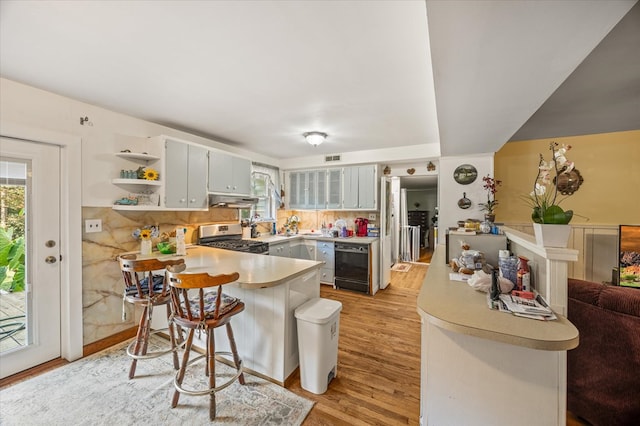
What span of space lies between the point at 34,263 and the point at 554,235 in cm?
390

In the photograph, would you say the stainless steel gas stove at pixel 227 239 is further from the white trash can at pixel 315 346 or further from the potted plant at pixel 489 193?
the potted plant at pixel 489 193

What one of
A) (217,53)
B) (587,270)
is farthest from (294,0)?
(587,270)

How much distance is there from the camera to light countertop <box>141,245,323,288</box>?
175 centimetres

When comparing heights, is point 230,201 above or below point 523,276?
above

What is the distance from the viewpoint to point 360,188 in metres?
4.42

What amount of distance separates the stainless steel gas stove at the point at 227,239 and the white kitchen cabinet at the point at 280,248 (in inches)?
5.0

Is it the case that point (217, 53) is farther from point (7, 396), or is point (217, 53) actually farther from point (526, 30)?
point (7, 396)

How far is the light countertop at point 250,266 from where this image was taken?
175cm

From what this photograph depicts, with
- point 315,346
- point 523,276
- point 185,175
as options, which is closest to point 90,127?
point 185,175

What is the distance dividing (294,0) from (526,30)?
3.42 feet

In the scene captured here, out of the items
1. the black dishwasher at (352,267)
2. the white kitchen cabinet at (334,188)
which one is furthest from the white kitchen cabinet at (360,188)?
the black dishwasher at (352,267)

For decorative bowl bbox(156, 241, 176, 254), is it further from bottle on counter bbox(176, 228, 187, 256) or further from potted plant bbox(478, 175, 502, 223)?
potted plant bbox(478, 175, 502, 223)

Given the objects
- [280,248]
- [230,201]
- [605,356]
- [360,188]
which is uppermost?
[360,188]

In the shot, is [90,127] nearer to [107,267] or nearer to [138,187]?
[138,187]
